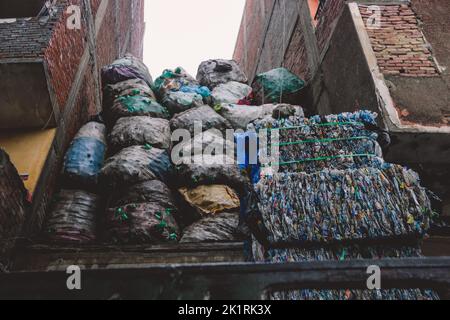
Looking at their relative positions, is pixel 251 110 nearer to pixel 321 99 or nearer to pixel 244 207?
pixel 321 99

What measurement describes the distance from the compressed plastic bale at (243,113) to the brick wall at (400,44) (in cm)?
122

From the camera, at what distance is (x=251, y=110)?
517 centimetres

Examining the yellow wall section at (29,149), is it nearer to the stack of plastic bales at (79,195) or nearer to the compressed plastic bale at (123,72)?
the stack of plastic bales at (79,195)

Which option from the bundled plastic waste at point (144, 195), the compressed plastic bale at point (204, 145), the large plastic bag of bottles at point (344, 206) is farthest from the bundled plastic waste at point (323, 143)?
the bundled plastic waste at point (144, 195)

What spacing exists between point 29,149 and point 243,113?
8.68ft

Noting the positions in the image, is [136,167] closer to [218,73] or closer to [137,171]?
[137,171]

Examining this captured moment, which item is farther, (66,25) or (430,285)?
(66,25)

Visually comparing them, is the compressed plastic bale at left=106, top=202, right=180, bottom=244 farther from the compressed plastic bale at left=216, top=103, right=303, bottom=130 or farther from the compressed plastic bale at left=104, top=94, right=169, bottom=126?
the compressed plastic bale at left=216, top=103, right=303, bottom=130

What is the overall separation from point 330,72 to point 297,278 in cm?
451

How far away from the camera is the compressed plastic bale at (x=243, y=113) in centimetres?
508

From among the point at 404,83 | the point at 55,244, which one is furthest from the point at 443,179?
the point at 55,244

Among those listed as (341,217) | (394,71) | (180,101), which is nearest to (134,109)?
(180,101)

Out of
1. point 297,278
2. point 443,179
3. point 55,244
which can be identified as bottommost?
point 55,244

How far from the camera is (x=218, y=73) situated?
6762 mm
